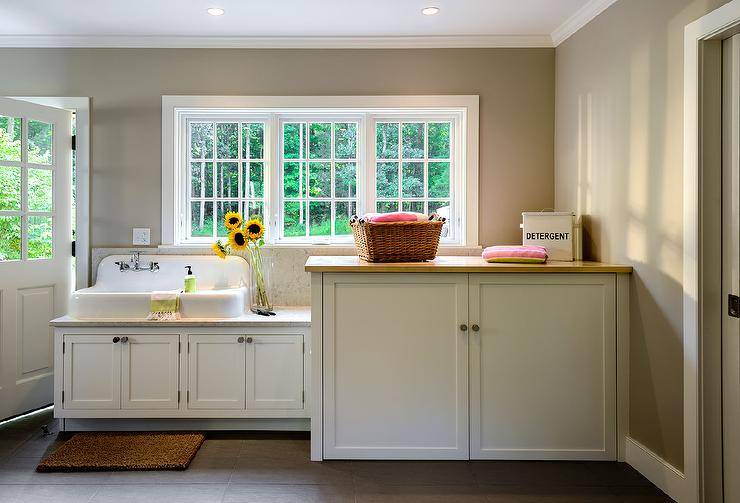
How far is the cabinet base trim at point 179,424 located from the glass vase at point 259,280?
648mm

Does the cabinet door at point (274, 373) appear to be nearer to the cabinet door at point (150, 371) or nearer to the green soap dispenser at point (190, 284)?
the cabinet door at point (150, 371)

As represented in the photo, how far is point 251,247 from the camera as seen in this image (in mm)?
3305

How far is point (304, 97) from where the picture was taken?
10.8 feet

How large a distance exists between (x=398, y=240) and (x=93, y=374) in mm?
1823

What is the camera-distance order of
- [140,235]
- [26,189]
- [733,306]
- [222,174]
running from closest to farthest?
1. [733,306]
2. [26,189]
3. [140,235]
4. [222,174]

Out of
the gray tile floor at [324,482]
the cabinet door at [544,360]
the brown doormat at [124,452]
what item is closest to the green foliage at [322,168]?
the cabinet door at [544,360]

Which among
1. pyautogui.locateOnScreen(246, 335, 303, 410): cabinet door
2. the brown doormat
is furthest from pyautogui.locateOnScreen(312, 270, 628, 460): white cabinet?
the brown doormat

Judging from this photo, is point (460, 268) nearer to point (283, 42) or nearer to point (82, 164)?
point (283, 42)

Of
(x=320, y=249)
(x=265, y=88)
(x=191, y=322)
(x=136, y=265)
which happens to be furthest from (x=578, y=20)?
(x=136, y=265)

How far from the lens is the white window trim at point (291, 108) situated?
10.8 feet

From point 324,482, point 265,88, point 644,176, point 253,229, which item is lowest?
point 324,482

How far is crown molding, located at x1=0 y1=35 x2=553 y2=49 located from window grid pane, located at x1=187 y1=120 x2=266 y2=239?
51cm

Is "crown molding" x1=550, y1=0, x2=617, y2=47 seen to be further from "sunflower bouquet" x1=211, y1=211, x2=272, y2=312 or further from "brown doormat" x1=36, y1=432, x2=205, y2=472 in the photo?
"brown doormat" x1=36, y1=432, x2=205, y2=472

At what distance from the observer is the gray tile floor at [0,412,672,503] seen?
7.21 ft
